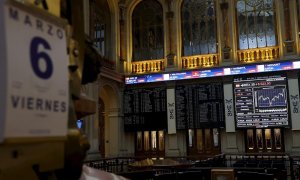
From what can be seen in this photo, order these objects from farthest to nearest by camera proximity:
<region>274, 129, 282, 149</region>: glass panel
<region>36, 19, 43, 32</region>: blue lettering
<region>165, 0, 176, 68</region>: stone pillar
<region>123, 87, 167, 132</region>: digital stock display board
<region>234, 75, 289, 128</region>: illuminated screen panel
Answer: <region>165, 0, 176, 68</region>: stone pillar, <region>123, 87, 167, 132</region>: digital stock display board, <region>274, 129, 282, 149</region>: glass panel, <region>234, 75, 289, 128</region>: illuminated screen panel, <region>36, 19, 43, 32</region>: blue lettering

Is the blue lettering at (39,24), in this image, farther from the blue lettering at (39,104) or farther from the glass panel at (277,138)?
the glass panel at (277,138)

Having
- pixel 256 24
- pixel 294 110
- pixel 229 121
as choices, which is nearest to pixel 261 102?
pixel 294 110

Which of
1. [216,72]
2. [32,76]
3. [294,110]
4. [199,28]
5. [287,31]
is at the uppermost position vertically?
[199,28]

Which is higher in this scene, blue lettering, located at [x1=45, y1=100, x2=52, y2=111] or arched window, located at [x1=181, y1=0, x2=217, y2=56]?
arched window, located at [x1=181, y1=0, x2=217, y2=56]

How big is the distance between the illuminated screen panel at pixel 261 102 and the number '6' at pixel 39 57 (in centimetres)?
1273

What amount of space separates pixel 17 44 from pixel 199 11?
1452 cm

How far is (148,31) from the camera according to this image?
50.7ft

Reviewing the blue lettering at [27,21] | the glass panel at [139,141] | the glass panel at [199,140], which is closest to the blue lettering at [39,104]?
the blue lettering at [27,21]

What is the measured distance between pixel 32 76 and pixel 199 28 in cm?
1423

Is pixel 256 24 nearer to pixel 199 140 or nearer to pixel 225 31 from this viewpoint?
pixel 225 31

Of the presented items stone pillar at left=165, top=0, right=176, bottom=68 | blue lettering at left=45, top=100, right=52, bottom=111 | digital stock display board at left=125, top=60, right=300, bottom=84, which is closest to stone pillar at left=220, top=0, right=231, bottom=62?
digital stock display board at left=125, top=60, right=300, bottom=84

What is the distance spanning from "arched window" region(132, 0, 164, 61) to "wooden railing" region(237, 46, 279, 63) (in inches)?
131

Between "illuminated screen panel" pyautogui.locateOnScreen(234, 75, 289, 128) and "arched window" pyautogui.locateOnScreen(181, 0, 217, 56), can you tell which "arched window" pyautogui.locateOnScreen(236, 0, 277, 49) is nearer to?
"arched window" pyautogui.locateOnScreen(181, 0, 217, 56)

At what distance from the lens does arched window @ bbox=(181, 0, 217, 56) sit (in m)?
14.5
